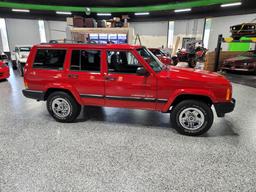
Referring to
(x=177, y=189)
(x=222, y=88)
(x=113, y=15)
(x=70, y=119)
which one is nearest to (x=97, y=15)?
(x=113, y=15)

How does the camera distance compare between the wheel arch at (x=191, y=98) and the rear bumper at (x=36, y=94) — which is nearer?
the wheel arch at (x=191, y=98)

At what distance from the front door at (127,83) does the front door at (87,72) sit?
0.50ft

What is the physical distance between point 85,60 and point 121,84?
806 millimetres

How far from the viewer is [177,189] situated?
77.4 inches

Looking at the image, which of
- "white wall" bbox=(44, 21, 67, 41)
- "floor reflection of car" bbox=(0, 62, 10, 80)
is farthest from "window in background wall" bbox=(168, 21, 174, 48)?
"floor reflection of car" bbox=(0, 62, 10, 80)

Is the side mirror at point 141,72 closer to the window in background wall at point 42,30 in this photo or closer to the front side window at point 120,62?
the front side window at point 120,62

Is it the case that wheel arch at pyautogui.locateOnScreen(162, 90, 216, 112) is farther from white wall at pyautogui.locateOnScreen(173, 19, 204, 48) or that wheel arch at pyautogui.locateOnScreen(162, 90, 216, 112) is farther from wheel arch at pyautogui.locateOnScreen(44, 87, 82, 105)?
white wall at pyautogui.locateOnScreen(173, 19, 204, 48)

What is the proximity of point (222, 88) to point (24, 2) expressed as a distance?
45.4 feet

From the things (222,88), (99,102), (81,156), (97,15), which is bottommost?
(81,156)

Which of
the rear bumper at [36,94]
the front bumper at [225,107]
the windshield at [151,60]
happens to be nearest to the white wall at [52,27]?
the rear bumper at [36,94]

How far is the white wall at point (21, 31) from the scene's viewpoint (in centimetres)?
1452

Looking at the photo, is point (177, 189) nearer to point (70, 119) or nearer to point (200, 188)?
point (200, 188)

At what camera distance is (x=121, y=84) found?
10.4 ft

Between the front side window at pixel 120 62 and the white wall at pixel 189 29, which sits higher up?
the white wall at pixel 189 29
